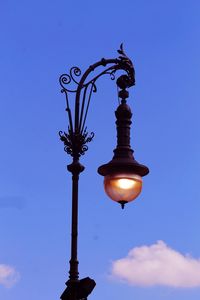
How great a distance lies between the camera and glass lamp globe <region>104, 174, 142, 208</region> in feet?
36.5

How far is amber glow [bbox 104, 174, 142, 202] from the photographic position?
1112cm

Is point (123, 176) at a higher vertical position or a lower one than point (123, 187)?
higher

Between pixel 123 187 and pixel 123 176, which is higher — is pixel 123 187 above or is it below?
A: below

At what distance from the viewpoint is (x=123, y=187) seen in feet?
36.6

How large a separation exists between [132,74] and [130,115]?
91 centimetres

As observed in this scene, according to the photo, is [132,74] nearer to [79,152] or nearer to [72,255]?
[79,152]

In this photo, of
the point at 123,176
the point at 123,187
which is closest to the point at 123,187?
the point at 123,187

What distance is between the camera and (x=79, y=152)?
1162 centimetres

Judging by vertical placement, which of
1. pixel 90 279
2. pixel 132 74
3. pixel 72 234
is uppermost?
pixel 132 74

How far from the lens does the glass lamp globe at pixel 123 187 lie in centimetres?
1112

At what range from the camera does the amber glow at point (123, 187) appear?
11.1m

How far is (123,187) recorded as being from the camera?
439 inches

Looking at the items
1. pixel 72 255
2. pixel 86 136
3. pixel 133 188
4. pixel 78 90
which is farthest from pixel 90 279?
pixel 78 90

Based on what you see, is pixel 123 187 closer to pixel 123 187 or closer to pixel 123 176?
pixel 123 187
